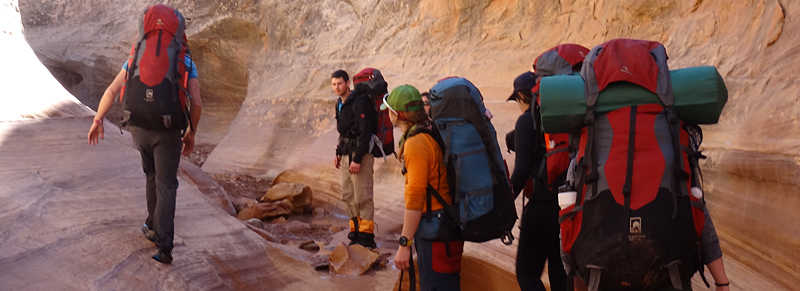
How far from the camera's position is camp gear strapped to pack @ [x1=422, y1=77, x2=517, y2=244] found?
230cm

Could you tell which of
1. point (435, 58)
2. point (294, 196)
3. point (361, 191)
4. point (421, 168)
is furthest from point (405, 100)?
point (435, 58)

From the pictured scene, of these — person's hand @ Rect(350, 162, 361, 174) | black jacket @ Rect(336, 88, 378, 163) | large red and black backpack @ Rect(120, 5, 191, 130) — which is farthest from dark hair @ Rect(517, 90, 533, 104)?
person's hand @ Rect(350, 162, 361, 174)

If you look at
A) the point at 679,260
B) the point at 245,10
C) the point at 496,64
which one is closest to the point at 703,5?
the point at 496,64

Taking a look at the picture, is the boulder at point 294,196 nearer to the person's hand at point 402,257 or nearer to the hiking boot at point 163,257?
the hiking boot at point 163,257

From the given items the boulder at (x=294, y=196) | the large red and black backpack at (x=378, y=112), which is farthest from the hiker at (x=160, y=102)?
the boulder at (x=294, y=196)

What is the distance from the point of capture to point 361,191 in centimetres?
485

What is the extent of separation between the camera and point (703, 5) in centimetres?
555

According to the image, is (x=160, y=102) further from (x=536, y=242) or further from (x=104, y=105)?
(x=536, y=242)

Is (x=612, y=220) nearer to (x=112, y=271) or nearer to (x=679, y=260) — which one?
(x=679, y=260)

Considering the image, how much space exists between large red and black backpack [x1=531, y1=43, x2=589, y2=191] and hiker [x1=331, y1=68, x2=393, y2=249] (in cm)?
241

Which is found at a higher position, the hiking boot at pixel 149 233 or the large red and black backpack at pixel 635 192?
the large red and black backpack at pixel 635 192

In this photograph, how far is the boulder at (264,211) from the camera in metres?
6.34

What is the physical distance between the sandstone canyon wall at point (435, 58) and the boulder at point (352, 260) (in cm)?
234

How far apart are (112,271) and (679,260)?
9.23ft
